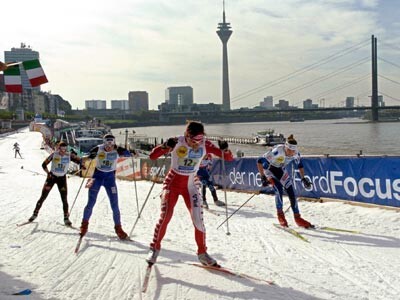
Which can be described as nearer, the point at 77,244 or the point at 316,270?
the point at 316,270

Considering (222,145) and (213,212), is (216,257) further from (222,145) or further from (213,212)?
(213,212)

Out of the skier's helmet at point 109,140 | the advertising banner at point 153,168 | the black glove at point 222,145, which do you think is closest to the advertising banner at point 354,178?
the black glove at point 222,145

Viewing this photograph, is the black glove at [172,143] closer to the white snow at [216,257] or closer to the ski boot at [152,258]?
the ski boot at [152,258]

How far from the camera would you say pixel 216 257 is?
751 cm

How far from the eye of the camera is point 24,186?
20.4 m

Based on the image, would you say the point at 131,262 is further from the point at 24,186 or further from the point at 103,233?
the point at 24,186

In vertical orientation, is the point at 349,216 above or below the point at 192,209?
below

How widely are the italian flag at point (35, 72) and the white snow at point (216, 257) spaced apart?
3.90m

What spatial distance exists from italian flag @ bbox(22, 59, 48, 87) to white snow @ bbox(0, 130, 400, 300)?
3.90 m

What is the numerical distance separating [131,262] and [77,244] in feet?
5.46

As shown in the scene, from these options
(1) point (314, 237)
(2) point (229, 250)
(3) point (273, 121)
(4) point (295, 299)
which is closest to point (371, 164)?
(1) point (314, 237)

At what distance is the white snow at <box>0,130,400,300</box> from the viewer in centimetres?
588

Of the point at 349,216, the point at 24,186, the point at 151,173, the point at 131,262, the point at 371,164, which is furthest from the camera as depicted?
the point at 151,173

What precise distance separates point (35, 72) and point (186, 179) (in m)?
8.31
